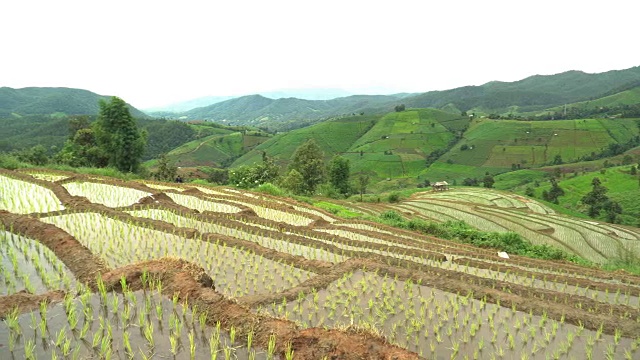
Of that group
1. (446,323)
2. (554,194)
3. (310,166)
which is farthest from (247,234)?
(554,194)

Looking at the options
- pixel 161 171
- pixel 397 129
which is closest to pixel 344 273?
pixel 161 171

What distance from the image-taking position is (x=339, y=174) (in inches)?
2309

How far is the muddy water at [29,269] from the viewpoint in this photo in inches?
231

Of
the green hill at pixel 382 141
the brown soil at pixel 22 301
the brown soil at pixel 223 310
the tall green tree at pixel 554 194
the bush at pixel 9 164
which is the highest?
the bush at pixel 9 164

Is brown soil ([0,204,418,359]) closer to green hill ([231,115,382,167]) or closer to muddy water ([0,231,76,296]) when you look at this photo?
muddy water ([0,231,76,296])

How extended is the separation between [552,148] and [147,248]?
12541cm

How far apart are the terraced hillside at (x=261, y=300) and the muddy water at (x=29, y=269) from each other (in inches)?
1.4

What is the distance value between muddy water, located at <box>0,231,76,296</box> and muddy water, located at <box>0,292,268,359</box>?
1497 millimetres

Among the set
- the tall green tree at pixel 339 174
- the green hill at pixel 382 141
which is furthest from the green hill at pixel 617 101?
the tall green tree at pixel 339 174

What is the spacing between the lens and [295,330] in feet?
14.3

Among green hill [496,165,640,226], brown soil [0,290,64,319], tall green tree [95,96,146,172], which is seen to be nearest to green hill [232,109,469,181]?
green hill [496,165,640,226]

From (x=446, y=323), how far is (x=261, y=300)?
129 inches

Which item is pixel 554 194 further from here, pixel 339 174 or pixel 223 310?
pixel 223 310

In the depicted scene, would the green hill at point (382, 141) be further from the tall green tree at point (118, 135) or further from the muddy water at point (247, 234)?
the muddy water at point (247, 234)
